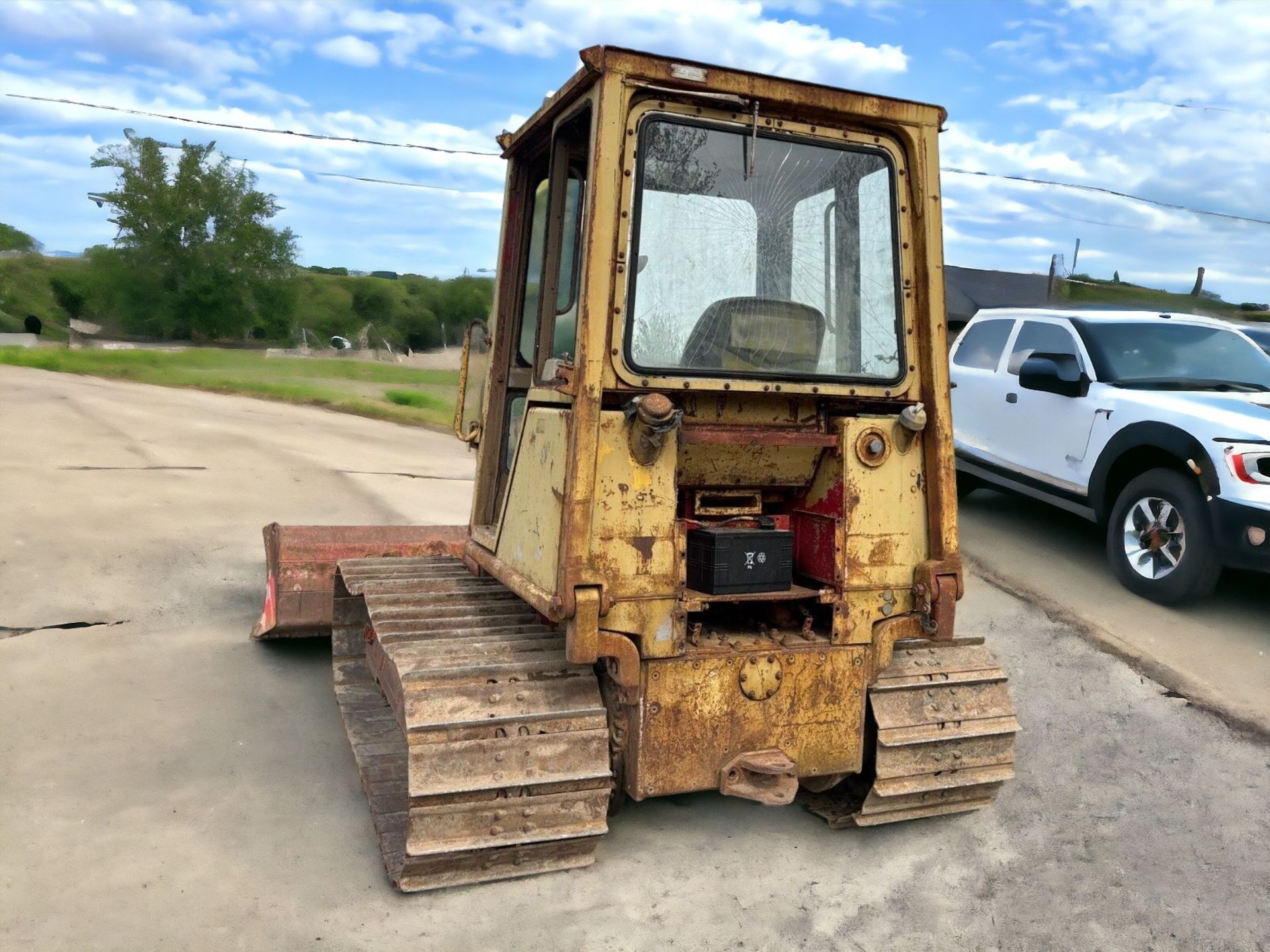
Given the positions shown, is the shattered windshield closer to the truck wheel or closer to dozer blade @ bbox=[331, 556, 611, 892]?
the truck wheel

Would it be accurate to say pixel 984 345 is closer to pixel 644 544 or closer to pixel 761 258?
pixel 761 258

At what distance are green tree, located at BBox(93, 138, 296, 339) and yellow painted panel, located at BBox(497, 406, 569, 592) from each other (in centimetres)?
3425

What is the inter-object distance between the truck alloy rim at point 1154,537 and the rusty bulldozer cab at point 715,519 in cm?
333

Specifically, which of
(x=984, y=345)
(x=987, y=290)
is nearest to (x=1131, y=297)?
(x=987, y=290)

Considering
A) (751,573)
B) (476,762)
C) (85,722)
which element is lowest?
(85,722)

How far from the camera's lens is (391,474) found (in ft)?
39.1

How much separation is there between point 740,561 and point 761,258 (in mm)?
1120

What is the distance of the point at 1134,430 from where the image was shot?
23.8 feet

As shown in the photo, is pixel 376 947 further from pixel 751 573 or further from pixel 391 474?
pixel 391 474

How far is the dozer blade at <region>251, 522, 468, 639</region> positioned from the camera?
6.21m

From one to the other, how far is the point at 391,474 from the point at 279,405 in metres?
6.82

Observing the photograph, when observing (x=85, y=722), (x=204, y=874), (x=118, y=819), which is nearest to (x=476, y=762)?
(x=204, y=874)

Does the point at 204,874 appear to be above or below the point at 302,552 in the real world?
below

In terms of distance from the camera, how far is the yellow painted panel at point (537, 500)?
12.4ft
